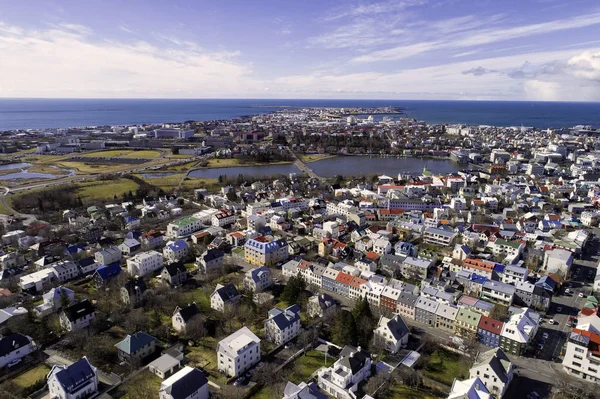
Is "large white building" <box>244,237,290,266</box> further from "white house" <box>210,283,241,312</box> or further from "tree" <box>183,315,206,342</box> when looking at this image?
"tree" <box>183,315,206,342</box>

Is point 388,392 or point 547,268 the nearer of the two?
point 388,392

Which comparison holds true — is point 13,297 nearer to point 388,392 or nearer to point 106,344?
point 106,344

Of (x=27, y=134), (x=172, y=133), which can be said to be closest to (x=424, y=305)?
(x=172, y=133)

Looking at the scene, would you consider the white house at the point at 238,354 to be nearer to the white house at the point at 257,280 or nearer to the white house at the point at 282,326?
the white house at the point at 282,326

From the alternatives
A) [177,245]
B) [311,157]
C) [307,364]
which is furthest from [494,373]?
[311,157]

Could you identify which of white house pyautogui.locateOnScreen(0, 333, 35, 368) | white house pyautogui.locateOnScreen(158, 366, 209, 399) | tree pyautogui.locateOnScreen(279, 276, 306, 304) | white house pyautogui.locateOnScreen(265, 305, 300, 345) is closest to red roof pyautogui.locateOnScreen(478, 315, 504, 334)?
white house pyautogui.locateOnScreen(265, 305, 300, 345)

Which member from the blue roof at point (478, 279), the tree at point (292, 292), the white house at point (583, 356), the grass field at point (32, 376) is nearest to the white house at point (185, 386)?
the grass field at point (32, 376)
